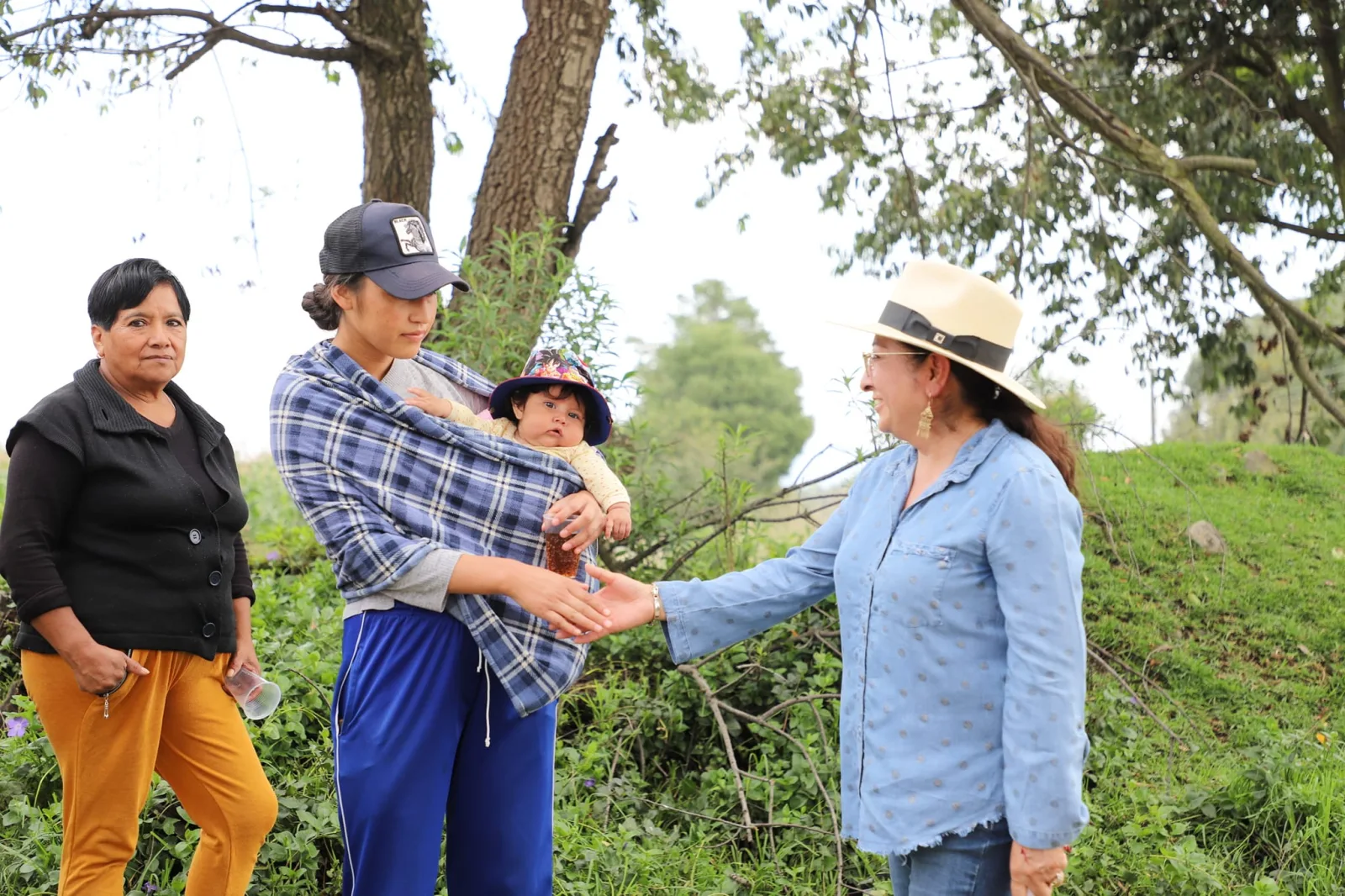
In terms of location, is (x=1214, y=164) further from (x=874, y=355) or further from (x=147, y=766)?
(x=147, y=766)

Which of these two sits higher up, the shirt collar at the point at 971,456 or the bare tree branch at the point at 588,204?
the bare tree branch at the point at 588,204

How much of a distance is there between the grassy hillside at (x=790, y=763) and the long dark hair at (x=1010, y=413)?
6.44ft

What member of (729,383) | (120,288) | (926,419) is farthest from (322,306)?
(729,383)

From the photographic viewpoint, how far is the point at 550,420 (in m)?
2.63

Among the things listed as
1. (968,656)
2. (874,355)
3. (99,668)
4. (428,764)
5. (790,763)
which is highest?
(874,355)

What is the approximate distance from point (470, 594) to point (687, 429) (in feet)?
146

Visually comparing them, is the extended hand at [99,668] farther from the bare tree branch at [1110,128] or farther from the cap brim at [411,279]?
the bare tree branch at [1110,128]

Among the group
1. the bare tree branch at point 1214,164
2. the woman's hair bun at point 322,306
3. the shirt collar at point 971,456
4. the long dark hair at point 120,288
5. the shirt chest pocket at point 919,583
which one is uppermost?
the bare tree branch at point 1214,164

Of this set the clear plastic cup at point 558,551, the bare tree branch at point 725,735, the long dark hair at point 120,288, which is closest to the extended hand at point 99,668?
the long dark hair at point 120,288

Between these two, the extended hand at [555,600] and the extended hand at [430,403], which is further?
the extended hand at [430,403]

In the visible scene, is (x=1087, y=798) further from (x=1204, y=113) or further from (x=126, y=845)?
(x=1204, y=113)

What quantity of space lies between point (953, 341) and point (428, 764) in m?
1.29

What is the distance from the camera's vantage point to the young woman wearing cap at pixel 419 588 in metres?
2.41

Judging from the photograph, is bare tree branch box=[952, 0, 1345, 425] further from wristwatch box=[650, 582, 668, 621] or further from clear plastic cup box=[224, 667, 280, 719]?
clear plastic cup box=[224, 667, 280, 719]
